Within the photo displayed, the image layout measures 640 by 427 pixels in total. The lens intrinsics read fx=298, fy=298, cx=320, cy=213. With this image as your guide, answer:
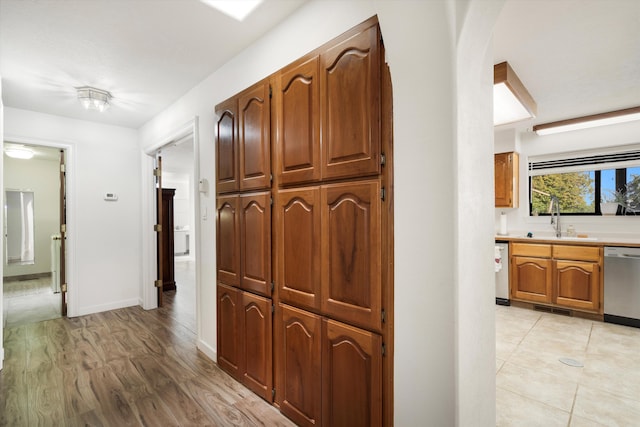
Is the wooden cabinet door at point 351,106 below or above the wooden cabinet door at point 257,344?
above

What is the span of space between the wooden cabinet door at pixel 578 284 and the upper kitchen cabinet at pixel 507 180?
3.54 ft

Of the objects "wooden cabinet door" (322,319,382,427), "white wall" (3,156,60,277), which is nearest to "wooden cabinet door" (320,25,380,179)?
"wooden cabinet door" (322,319,382,427)

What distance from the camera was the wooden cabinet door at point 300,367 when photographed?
67.1 inches

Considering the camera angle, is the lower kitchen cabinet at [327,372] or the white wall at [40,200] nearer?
the lower kitchen cabinet at [327,372]

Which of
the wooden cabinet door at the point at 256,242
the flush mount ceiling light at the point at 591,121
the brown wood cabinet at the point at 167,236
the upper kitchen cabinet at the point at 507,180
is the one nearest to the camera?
the wooden cabinet door at the point at 256,242

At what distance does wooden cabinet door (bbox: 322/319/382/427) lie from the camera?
141 cm

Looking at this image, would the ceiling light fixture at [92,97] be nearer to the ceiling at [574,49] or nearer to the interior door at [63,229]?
the interior door at [63,229]

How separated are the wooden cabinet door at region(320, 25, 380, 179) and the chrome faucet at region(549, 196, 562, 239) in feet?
13.6

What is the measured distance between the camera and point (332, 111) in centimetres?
161

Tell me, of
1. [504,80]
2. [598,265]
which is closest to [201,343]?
[504,80]

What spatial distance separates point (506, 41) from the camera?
217cm

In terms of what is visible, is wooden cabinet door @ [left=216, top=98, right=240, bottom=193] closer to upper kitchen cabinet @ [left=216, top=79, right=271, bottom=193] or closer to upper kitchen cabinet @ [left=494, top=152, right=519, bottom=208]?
upper kitchen cabinet @ [left=216, top=79, right=271, bottom=193]

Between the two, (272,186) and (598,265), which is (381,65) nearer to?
(272,186)

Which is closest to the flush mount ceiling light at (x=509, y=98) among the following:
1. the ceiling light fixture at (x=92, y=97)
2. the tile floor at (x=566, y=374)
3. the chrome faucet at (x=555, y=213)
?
the chrome faucet at (x=555, y=213)
